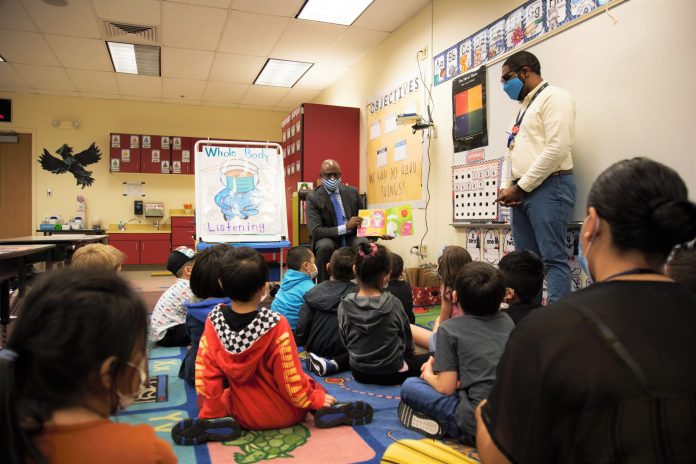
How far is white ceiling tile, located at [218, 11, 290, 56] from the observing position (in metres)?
4.88

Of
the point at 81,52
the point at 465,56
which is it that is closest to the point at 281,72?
the point at 81,52

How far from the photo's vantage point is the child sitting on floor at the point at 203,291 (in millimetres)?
2057

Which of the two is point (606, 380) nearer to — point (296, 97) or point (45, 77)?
point (296, 97)

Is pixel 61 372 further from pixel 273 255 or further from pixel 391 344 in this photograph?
pixel 273 255

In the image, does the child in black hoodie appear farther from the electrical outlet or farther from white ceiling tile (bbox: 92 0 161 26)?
white ceiling tile (bbox: 92 0 161 26)

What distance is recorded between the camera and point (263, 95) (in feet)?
25.9

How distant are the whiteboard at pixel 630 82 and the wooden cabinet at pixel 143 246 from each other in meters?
6.56

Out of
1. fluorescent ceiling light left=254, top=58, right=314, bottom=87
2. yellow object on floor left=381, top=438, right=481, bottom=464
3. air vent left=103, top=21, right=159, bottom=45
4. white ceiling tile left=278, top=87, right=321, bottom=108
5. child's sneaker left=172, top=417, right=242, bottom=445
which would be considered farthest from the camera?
white ceiling tile left=278, top=87, right=321, bottom=108

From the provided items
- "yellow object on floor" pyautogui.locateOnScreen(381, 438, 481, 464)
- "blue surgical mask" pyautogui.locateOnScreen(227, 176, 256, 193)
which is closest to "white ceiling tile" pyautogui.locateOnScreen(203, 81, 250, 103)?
"blue surgical mask" pyautogui.locateOnScreen(227, 176, 256, 193)

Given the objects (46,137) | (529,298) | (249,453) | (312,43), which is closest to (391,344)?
(529,298)

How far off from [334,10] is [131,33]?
2.30m

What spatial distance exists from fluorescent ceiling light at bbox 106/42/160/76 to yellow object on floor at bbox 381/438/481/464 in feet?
18.8

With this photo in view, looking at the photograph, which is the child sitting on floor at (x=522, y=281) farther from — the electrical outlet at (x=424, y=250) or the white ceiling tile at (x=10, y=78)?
the white ceiling tile at (x=10, y=78)

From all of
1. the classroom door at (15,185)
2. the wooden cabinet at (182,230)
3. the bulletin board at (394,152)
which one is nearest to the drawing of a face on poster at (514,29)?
the bulletin board at (394,152)
